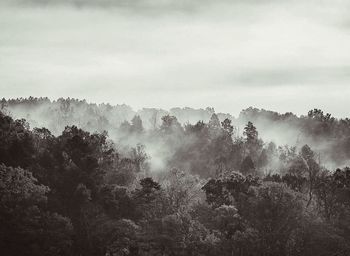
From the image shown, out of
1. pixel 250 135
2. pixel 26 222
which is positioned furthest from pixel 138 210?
pixel 250 135

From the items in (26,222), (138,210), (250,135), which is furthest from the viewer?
(250,135)

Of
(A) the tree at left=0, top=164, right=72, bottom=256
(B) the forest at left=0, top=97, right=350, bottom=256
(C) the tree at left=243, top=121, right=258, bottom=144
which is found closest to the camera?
(A) the tree at left=0, top=164, right=72, bottom=256

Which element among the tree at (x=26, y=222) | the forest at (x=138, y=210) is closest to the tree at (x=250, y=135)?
the forest at (x=138, y=210)

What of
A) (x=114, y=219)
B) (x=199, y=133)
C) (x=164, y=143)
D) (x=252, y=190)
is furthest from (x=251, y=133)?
(x=114, y=219)

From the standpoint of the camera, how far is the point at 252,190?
68250mm

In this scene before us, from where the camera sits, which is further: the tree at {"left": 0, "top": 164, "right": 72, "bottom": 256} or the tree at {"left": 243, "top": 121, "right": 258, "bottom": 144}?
the tree at {"left": 243, "top": 121, "right": 258, "bottom": 144}

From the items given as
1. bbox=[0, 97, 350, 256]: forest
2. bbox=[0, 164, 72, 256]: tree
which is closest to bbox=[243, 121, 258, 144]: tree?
bbox=[0, 97, 350, 256]: forest

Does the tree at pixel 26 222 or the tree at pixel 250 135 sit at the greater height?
the tree at pixel 250 135

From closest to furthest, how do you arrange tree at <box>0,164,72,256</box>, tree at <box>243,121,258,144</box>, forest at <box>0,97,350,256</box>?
tree at <box>0,164,72,256</box>, forest at <box>0,97,350,256</box>, tree at <box>243,121,258,144</box>

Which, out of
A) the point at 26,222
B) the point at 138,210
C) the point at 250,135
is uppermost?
the point at 250,135

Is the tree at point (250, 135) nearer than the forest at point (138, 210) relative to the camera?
No

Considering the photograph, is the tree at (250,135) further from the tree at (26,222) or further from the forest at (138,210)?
the tree at (26,222)

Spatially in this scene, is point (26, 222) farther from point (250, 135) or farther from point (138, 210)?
point (250, 135)

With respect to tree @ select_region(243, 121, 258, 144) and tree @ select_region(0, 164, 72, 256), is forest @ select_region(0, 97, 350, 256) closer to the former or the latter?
tree @ select_region(0, 164, 72, 256)
